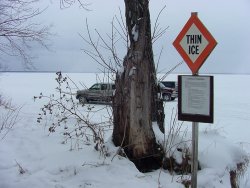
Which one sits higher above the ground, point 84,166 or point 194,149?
point 194,149

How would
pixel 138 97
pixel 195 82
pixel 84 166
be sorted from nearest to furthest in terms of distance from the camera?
pixel 195 82 → pixel 84 166 → pixel 138 97

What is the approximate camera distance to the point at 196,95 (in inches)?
219

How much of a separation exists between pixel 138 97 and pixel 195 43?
205 cm

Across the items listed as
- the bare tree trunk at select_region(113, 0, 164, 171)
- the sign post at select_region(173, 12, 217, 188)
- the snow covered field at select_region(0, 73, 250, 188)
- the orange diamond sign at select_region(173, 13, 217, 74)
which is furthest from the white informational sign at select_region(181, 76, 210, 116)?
the bare tree trunk at select_region(113, 0, 164, 171)

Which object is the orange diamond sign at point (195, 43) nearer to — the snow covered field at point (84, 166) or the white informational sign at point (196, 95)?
the white informational sign at point (196, 95)

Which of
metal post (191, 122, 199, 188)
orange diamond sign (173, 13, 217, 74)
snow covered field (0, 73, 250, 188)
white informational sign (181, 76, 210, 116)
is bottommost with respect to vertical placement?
snow covered field (0, 73, 250, 188)

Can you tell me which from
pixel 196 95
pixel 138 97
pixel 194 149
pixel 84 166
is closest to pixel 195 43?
pixel 196 95

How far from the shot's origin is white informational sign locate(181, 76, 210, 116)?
5.47m

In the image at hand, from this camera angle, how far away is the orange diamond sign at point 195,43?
5559 mm

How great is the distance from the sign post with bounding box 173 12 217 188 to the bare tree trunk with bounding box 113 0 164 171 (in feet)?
5.89

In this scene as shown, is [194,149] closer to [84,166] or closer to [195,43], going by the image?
[195,43]

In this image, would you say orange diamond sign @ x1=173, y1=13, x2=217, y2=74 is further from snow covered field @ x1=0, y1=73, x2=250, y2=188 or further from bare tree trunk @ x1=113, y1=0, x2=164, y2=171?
snow covered field @ x1=0, y1=73, x2=250, y2=188

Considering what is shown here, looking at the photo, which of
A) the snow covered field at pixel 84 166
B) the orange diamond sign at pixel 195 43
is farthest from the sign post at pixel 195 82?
the snow covered field at pixel 84 166

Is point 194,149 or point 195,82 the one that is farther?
point 194,149
